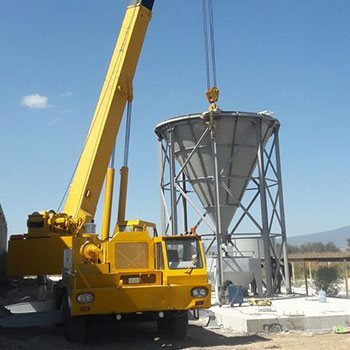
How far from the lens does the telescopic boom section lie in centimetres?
1414

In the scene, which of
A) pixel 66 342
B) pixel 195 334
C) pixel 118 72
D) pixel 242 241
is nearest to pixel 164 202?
pixel 242 241

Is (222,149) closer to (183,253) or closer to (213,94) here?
(213,94)

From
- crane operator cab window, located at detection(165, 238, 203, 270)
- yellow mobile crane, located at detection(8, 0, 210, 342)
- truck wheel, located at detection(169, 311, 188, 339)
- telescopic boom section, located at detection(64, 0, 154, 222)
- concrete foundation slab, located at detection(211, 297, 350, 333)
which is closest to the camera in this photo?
yellow mobile crane, located at detection(8, 0, 210, 342)

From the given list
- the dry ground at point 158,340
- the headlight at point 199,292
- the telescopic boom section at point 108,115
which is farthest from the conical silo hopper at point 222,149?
the headlight at point 199,292

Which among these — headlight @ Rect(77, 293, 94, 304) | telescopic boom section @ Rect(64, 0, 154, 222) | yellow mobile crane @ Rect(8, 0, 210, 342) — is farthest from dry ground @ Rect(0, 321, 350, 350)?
telescopic boom section @ Rect(64, 0, 154, 222)

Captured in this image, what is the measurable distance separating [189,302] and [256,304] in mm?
4543

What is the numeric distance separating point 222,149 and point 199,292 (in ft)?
27.5

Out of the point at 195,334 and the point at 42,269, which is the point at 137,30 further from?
the point at 195,334

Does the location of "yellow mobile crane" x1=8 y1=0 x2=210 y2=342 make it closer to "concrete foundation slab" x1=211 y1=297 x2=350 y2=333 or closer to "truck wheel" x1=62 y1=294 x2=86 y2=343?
"truck wheel" x1=62 y1=294 x2=86 y2=343

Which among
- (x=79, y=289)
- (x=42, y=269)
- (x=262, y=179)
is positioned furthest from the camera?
(x=262, y=179)

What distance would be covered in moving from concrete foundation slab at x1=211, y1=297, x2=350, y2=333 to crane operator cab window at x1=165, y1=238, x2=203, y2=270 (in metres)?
2.09

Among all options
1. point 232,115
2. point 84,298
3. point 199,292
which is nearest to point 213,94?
point 232,115

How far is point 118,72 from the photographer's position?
49.2 feet

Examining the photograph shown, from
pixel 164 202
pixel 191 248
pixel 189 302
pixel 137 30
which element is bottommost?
pixel 189 302
